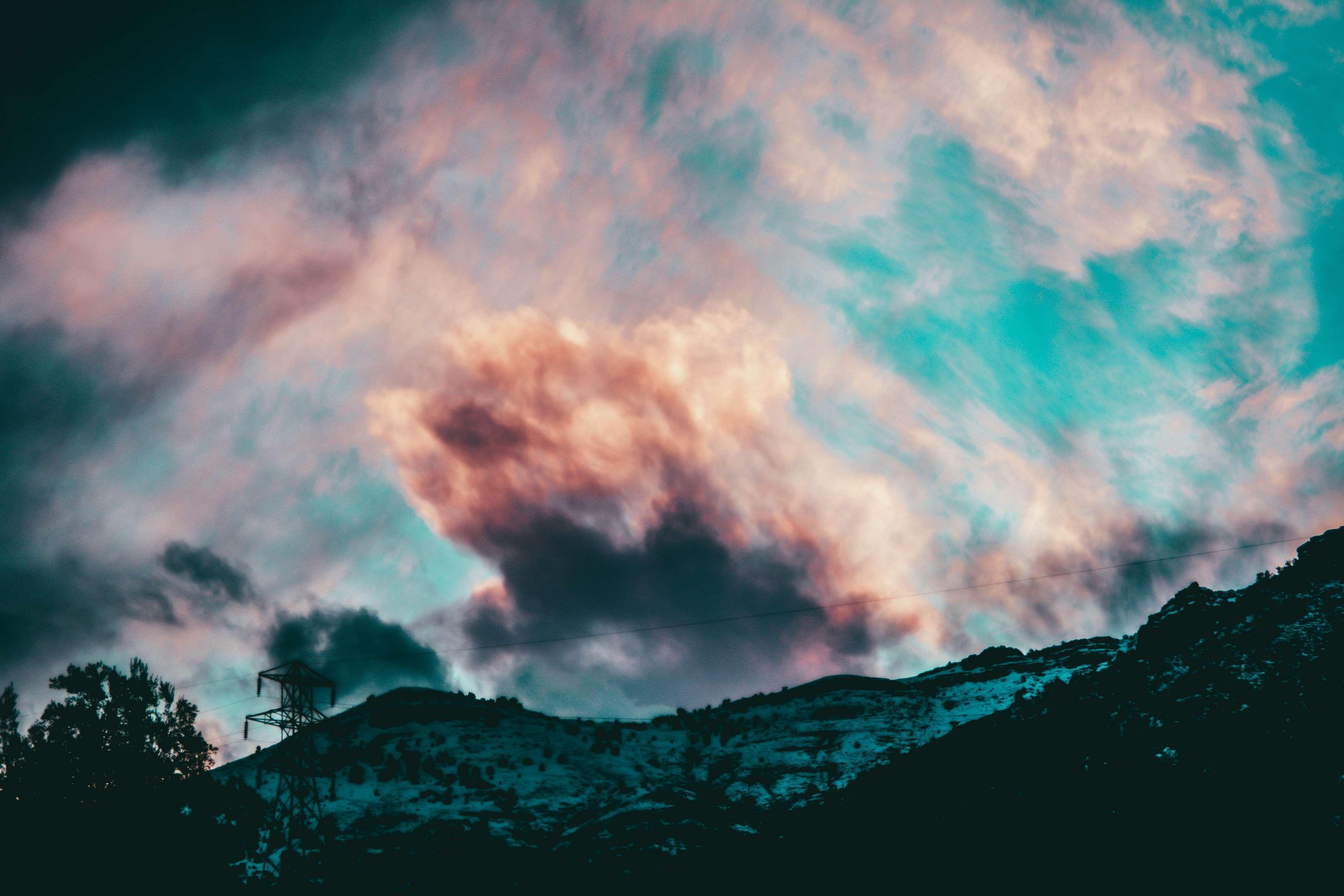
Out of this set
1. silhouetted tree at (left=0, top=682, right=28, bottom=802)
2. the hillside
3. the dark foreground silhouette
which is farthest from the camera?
silhouetted tree at (left=0, top=682, right=28, bottom=802)

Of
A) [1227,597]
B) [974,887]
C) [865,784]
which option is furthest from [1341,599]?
[865,784]

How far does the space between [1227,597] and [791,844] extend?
30.0 meters

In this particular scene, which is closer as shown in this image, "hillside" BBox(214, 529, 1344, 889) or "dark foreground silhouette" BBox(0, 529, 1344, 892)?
"dark foreground silhouette" BBox(0, 529, 1344, 892)

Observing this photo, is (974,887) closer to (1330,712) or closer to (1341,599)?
(1330,712)

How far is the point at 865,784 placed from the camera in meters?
45.5

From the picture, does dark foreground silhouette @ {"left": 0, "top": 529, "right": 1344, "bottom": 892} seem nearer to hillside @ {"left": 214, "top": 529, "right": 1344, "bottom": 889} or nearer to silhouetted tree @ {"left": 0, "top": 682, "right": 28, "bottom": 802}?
hillside @ {"left": 214, "top": 529, "right": 1344, "bottom": 889}

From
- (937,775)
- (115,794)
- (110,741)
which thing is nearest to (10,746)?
(110,741)

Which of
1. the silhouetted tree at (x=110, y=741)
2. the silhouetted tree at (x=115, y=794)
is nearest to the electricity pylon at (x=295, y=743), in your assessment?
the silhouetted tree at (x=115, y=794)

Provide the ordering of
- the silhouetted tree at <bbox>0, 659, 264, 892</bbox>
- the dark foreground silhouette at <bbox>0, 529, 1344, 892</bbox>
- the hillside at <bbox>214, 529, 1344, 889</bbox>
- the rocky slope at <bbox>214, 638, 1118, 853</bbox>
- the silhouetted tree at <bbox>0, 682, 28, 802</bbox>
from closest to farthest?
the dark foreground silhouette at <bbox>0, 529, 1344, 892</bbox>
the hillside at <bbox>214, 529, 1344, 889</bbox>
the silhouetted tree at <bbox>0, 659, 264, 892</bbox>
the rocky slope at <bbox>214, 638, 1118, 853</bbox>
the silhouetted tree at <bbox>0, 682, 28, 802</bbox>

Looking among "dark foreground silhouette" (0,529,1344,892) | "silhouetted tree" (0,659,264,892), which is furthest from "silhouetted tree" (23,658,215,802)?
"dark foreground silhouette" (0,529,1344,892)

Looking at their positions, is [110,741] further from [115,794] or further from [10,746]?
[115,794]

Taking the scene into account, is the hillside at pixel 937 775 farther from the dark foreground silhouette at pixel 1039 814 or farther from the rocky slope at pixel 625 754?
the rocky slope at pixel 625 754

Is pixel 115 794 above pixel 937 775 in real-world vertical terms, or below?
above

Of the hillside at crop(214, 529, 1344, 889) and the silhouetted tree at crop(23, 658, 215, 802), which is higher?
the silhouetted tree at crop(23, 658, 215, 802)
